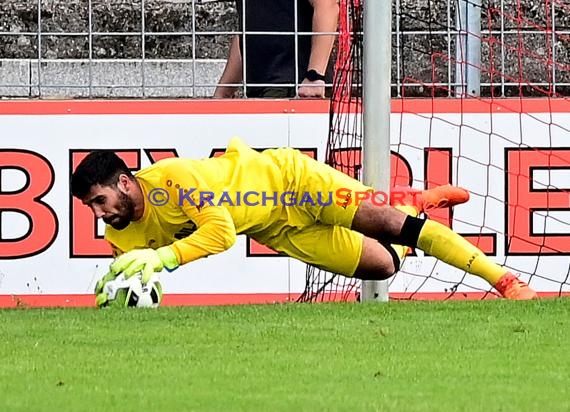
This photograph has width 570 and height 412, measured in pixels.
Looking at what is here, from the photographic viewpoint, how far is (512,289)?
935cm

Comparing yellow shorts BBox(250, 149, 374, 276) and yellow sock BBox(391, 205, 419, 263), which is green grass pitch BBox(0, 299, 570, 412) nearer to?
yellow shorts BBox(250, 149, 374, 276)

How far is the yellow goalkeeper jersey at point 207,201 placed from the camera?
8688mm

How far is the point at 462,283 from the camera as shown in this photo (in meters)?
10.7

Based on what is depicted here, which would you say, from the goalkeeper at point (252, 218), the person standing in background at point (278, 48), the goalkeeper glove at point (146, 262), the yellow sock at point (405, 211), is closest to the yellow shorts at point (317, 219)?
the goalkeeper at point (252, 218)

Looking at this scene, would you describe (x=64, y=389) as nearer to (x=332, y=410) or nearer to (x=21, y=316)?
(x=332, y=410)

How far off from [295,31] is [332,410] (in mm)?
5618

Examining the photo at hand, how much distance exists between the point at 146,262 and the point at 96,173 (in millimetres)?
592

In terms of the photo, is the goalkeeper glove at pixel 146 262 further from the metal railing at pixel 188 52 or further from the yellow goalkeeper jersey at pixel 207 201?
the metal railing at pixel 188 52

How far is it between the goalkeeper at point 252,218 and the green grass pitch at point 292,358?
1.58 feet

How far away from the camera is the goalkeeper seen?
8734mm

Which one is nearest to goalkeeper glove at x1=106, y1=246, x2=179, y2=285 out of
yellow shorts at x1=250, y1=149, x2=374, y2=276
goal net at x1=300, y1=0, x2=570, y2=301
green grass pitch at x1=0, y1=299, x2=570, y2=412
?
green grass pitch at x1=0, y1=299, x2=570, y2=412

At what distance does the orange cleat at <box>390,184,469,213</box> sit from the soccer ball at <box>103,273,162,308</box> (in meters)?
1.78

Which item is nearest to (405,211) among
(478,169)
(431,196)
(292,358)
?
(431,196)

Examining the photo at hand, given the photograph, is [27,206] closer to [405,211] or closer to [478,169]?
[405,211]
